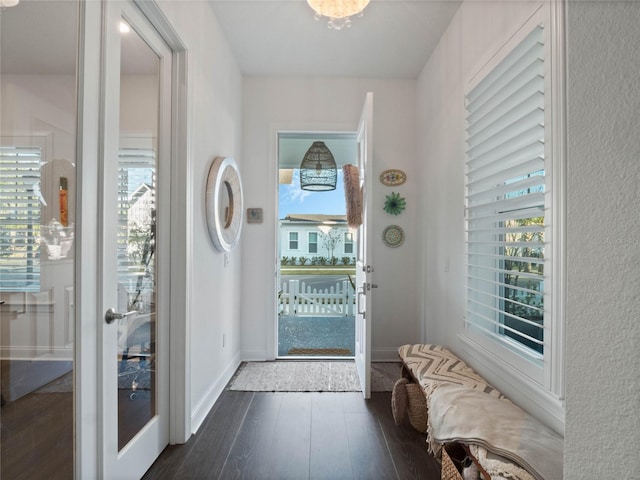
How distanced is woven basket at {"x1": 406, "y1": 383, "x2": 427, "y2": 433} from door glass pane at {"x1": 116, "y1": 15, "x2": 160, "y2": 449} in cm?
157

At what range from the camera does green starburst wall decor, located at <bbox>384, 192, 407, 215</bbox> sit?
11.5ft

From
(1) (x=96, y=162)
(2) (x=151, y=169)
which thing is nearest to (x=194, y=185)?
(2) (x=151, y=169)

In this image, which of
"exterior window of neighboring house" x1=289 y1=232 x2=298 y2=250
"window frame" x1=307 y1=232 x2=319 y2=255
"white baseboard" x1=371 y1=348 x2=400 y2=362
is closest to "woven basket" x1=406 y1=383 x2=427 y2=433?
"white baseboard" x1=371 y1=348 x2=400 y2=362

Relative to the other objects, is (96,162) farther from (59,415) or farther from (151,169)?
(59,415)

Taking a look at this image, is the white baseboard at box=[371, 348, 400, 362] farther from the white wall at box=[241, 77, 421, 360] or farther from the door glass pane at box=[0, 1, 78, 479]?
the door glass pane at box=[0, 1, 78, 479]

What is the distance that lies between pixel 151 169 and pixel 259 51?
186 cm

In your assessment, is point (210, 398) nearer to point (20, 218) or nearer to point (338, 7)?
point (20, 218)

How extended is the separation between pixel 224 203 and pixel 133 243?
1209 mm

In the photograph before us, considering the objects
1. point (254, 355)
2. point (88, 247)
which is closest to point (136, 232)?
point (88, 247)

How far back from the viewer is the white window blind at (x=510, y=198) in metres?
1.57

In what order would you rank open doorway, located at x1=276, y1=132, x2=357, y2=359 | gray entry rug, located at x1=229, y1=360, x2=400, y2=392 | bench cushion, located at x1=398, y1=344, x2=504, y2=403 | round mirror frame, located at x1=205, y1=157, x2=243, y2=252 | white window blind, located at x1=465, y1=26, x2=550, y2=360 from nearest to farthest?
white window blind, located at x1=465, y1=26, x2=550, y2=360, bench cushion, located at x1=398, y1=344, x2=504, y2=403, round mirror frame, located at x1=205, y1=157, x2=243, y2=252, gray entry rug, located at x1=229, y1=360, x2=400, y2=392, open doorway, located at x1=276, y1=132, x2=357, y2=359

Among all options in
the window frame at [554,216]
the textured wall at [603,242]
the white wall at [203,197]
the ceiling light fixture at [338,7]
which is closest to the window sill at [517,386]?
the window frame at [554,216]

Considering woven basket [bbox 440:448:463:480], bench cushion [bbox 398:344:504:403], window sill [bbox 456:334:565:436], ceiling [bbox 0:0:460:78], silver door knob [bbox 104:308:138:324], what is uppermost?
ceiling [bbox 0:0:460:78]

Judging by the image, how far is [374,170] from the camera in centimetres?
356
